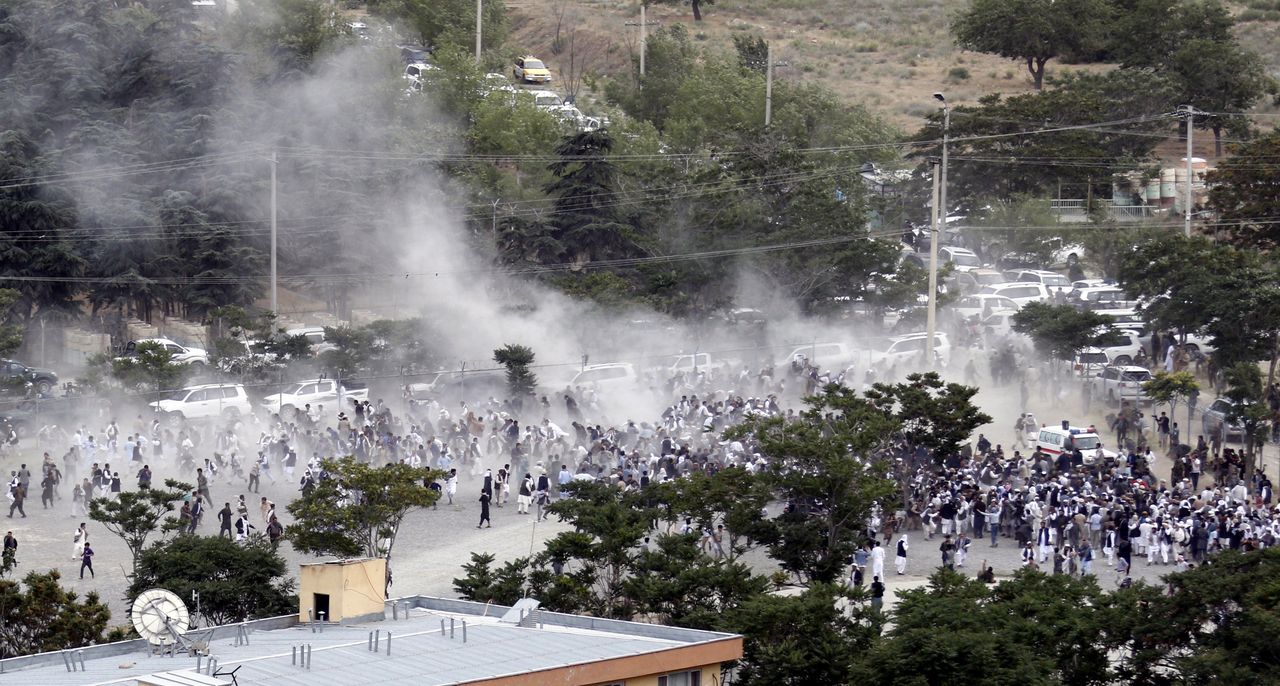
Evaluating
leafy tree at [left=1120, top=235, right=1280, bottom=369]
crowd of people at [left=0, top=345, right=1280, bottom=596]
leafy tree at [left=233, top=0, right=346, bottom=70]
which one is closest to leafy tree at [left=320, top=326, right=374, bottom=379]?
crowd of people at [left=0, top=345, right=1280, bottom=596]

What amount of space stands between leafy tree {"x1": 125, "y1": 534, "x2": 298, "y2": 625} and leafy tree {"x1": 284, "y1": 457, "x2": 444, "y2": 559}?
137cm

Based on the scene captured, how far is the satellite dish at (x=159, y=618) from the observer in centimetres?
2122

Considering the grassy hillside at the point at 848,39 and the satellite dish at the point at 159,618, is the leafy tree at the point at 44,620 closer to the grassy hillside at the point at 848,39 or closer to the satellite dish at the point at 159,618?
the satellite dish at the point at 159,618

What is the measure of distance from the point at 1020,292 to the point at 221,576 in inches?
1395

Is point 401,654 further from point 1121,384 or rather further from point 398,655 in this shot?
point 1121,384

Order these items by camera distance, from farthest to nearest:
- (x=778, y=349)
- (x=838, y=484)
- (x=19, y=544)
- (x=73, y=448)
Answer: (x=778, y=349), (x=73, y=448), (x=19, y=544), (x=838, y=484)

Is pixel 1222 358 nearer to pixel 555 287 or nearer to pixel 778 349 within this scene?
pixel 778 349

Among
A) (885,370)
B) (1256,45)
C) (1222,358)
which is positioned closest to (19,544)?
(885,370)

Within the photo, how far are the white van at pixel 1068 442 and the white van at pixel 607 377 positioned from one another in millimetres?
13185

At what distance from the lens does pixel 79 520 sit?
39688mm

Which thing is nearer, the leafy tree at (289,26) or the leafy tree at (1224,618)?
the leafy tree at (1224,618)

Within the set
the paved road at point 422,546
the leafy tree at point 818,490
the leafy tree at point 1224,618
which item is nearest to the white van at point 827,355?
the paved road at point 422,546

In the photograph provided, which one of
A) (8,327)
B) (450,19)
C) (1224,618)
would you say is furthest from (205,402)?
(450,19)

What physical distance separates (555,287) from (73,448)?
20.9 meters
